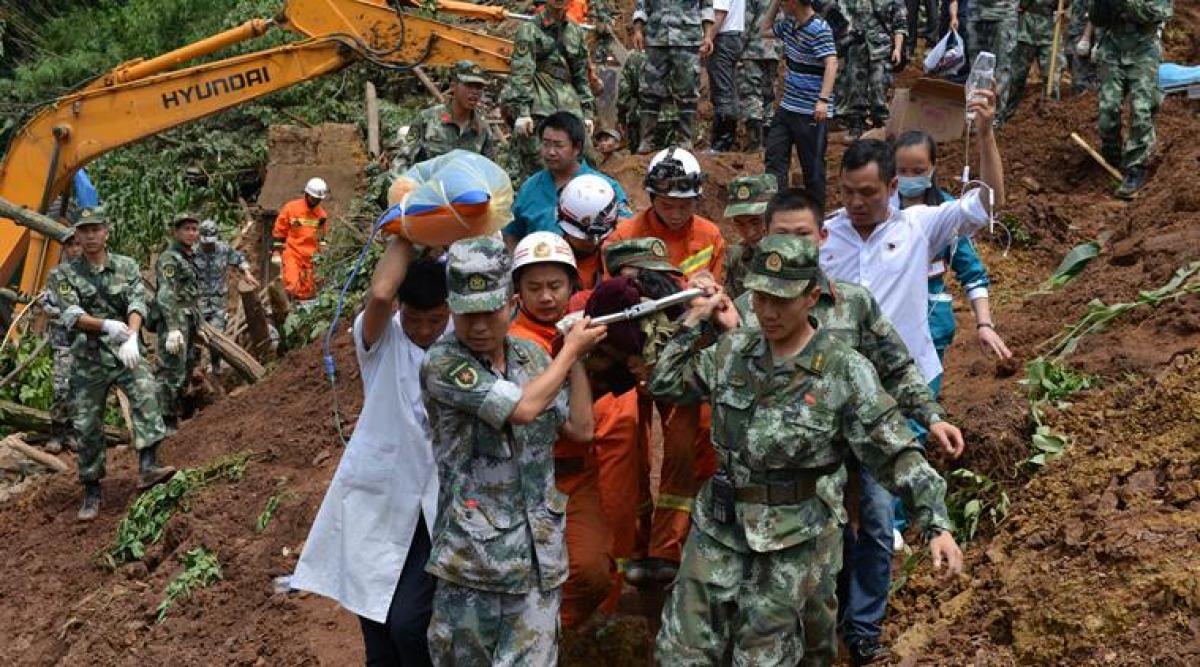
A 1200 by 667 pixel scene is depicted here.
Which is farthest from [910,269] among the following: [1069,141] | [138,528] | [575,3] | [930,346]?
[575,3]

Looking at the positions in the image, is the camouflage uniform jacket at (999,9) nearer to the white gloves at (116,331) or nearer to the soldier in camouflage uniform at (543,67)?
the soldier in camouflage uniform at (543,67)

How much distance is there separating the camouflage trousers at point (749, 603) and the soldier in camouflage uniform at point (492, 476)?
0.43 meters

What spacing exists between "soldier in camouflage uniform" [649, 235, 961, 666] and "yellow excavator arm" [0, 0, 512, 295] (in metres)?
9.84

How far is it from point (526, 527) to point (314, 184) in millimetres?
11424

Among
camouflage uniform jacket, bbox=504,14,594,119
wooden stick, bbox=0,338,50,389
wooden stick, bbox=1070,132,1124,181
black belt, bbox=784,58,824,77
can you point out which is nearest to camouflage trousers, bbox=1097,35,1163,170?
wooden stick, bbox=1070,132,1124,181

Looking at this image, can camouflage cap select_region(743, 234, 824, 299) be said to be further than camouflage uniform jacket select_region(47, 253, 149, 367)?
No

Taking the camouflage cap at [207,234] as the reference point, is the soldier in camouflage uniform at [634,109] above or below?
above

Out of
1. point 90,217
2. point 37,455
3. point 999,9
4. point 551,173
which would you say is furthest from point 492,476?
point 999,9

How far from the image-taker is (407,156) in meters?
10.2

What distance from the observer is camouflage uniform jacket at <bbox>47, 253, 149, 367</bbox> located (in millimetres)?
10062

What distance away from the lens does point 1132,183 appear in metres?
12.0

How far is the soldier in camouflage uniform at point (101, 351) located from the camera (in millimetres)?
10039

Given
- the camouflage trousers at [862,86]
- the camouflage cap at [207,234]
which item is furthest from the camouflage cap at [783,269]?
the camouflage cap at [207,234]

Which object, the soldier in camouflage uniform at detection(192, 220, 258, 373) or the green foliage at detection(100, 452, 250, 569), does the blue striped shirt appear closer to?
the green foliage at detection(100, 452, 250, 569)
